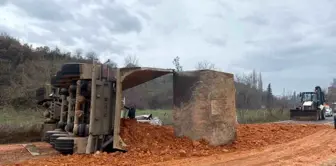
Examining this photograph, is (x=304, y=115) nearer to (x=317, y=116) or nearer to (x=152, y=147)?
(x=317, y=116)

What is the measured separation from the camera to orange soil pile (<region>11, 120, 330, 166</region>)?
745 cm

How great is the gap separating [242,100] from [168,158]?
35.0 metres

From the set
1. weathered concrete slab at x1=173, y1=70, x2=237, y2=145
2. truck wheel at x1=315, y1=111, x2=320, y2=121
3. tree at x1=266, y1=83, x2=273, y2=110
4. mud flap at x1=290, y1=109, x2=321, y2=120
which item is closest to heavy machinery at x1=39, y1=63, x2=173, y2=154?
weathered concrete slab at x1=173, y1=70, x2=237, y2=145

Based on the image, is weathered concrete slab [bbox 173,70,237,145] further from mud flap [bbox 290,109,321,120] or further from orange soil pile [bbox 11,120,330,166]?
mud flap [bbox 290,109,321,120]

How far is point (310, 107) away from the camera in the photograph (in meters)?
30.6

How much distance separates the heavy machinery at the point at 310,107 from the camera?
28861 millimetres

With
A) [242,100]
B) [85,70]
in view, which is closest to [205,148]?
[85,70]

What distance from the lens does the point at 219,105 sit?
9.25m

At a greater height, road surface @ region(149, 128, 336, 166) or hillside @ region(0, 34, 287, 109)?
hillside @ region(0, 34, 287, 109)

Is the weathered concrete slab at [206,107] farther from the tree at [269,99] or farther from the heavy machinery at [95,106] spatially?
the tree at [269,99]

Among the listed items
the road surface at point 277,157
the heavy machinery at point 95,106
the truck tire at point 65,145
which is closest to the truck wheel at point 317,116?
the road surface at point 277,157

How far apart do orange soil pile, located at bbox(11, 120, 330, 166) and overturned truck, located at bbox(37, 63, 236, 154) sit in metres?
0.29

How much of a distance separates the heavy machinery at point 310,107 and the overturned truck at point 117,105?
21.0 m

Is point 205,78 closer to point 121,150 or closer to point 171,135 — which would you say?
point 171,135
